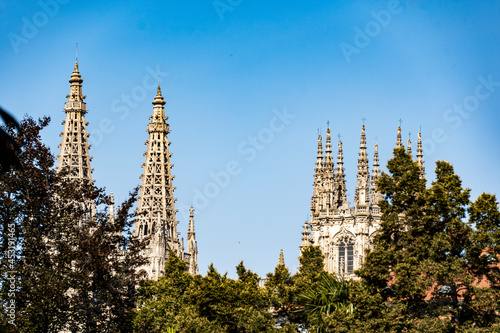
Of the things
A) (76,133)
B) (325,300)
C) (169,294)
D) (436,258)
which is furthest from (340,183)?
(436,258)

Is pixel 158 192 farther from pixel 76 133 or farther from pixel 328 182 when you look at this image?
pixel 328 182

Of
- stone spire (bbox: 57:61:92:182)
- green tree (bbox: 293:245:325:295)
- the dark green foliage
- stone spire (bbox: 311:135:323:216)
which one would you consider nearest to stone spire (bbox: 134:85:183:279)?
stone spire (bbox: 57:61:92:182)

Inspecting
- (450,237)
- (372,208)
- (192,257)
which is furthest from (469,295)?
(192,257)

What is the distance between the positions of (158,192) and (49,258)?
260ft

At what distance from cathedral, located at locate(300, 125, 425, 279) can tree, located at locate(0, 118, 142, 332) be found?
2701 inches

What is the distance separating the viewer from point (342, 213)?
138 metres

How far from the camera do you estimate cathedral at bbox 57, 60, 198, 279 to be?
13912cm

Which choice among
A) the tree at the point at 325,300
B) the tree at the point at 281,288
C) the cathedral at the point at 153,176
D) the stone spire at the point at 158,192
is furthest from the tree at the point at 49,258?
the stone spire at the point at 158,192

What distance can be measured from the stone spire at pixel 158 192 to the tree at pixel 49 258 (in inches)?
2890

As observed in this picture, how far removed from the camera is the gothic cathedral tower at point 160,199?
143375 mm

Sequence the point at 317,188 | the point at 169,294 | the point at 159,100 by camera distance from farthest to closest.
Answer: the point at 159,100, the point at 317,188, the point at 169,294

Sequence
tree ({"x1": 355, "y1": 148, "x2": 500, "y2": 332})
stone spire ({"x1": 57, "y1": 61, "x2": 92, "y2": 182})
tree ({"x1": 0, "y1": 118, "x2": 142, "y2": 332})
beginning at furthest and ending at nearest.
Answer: stone spire ({"x1": 57, "y1": 61, "x2": 92, "y2": 182}), tree ({"x1": 355, "y1": 148, "x2": 500, "y2": 332}), tree ({"x1": 0, "y1": 118, "x2": 142, "y2": 332})

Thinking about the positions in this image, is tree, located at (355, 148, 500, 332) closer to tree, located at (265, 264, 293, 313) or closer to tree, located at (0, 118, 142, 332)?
tree, located at (265, 264, 293, 313)

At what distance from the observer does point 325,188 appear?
138375mm
